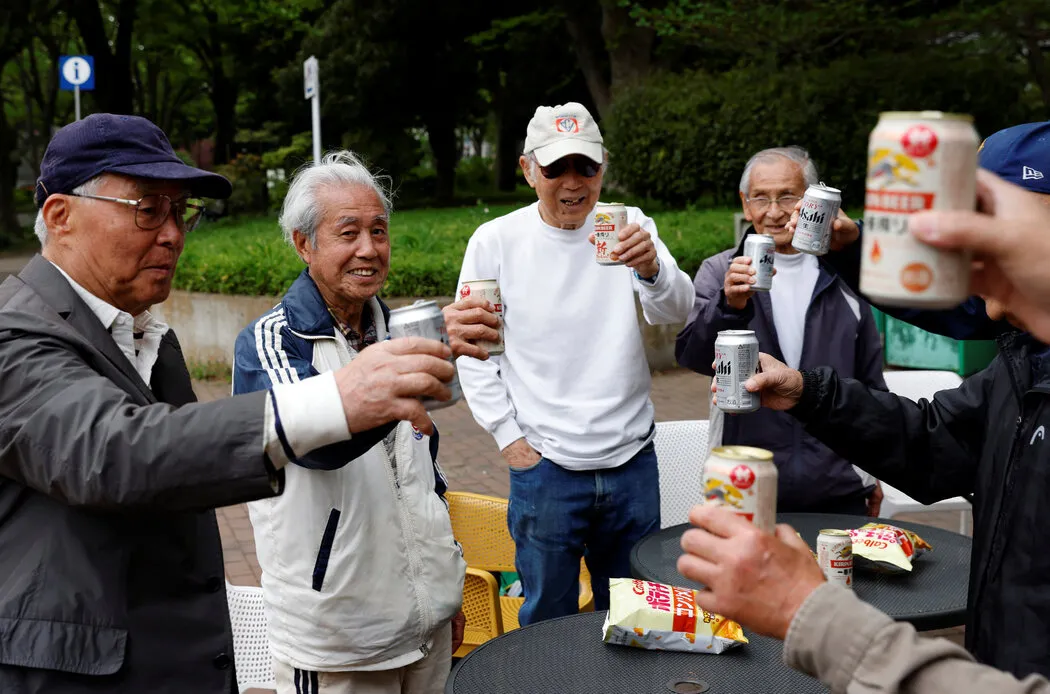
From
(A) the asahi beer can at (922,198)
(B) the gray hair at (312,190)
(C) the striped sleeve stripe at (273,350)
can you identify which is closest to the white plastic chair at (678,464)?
(B) the gray hair at (312,190)

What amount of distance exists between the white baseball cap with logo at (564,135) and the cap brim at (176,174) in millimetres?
1723

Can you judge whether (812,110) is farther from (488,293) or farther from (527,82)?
(488,293)

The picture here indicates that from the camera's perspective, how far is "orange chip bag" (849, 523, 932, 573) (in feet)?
9.98

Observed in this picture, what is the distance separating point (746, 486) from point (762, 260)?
1.87 meters

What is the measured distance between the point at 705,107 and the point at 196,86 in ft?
74.1

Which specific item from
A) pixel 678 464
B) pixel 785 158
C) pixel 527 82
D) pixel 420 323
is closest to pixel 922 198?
pixel 420 323

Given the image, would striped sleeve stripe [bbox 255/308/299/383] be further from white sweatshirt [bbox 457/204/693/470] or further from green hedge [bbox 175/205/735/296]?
green hedge [bbox 175/205/735/296]

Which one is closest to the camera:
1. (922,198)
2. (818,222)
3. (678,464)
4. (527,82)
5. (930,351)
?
(922,198)

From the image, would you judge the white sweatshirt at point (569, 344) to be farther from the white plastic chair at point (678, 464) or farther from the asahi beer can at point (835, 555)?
the asahi beer can at point (835, 555)

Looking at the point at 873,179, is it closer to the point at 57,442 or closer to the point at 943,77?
the point at 57,442

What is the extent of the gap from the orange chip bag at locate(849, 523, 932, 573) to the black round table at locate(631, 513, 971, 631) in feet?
0.15

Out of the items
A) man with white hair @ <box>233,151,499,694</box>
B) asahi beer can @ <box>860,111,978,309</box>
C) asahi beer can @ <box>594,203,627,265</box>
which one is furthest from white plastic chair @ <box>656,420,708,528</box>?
asahi beer can @ <box>860,111,978,309</box>

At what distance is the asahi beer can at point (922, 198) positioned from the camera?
1.35 metres

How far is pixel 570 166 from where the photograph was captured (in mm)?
3885
